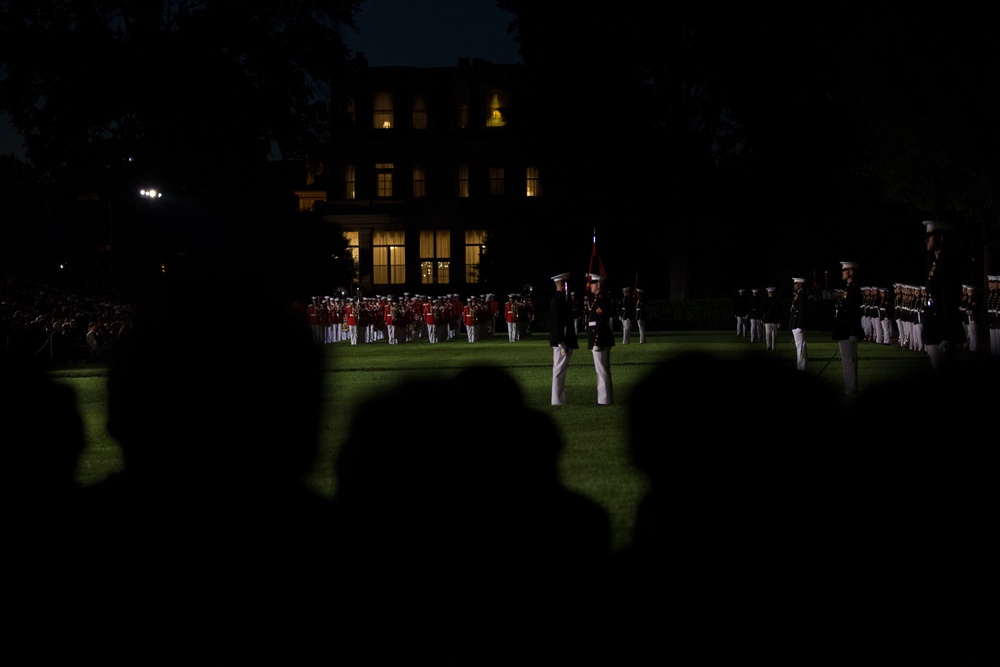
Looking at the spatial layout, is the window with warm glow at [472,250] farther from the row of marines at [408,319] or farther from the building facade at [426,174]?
the row of marines at [408,319]

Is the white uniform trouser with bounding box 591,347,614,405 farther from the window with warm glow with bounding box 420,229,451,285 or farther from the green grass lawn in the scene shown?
the window with warm glow with bounding box 420,229,451,285

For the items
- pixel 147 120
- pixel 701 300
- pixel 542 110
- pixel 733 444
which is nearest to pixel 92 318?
pixel 147 120

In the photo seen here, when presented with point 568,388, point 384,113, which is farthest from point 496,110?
point 568,388

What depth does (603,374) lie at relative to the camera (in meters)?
19.2

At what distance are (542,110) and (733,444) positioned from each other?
57.6m

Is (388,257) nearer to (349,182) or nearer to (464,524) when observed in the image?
(349,182)

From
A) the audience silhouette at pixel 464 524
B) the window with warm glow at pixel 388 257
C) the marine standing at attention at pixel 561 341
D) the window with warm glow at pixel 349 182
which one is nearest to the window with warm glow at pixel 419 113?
the window with warm glow at pixel 349 182

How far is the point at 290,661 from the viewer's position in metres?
4.93

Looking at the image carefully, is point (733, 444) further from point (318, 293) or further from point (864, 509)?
point (318, 293)

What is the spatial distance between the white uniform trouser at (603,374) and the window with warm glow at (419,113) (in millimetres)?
66766

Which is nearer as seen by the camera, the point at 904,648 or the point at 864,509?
the point at 864,509

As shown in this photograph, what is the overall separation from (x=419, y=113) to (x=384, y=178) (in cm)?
550

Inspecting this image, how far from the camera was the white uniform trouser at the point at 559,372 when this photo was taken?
19.0 metres

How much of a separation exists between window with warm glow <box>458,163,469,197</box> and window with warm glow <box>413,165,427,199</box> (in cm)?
263
